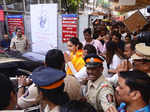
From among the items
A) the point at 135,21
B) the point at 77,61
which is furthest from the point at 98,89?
the point at 135,21

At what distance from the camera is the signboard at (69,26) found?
5.41 m

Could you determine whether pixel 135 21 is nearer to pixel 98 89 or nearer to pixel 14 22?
pixel 98 89

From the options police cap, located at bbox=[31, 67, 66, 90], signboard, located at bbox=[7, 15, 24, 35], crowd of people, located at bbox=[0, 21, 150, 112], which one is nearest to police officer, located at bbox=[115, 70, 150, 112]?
crowd of people, located at bbox=[0, 21, 150, 112]

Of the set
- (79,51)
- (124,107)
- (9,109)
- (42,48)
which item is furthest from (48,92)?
(42,48)

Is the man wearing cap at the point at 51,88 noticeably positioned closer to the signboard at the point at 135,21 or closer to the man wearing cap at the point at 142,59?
the man wearing cap at the point at 142,59

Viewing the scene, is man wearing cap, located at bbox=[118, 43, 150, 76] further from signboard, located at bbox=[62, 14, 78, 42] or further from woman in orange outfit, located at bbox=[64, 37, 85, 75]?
signboard, located at bbox=[62, 14, 78, 42]

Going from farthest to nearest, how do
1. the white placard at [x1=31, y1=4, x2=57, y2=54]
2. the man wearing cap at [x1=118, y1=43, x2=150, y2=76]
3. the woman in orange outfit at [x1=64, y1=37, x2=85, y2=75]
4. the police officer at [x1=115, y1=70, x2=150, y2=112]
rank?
the white placard at [x1=31, y1=4, x2=57, y2=54] → the woman in orange outfit at [x1=64, y1=37, x2=85, y2=75] → the man wearing cap at [x1=118, y1=43, x2=150, y2=76] → the police officer at [x1=115, y1=70, x2=150, y2=112]

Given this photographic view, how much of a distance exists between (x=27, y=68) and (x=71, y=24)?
2.89m

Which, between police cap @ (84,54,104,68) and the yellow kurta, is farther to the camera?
the yellow kurta

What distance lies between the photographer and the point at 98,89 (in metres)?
1.56

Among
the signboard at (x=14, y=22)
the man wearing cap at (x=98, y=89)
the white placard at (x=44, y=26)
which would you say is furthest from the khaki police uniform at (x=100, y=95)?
the signboard at (x=14, y=22)

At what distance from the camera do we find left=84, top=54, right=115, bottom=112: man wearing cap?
144 centimetres

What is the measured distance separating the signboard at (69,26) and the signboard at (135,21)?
5.95ft

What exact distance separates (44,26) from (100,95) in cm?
475
